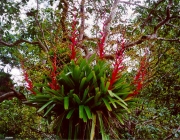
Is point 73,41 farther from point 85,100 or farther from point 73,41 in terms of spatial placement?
point 85,100

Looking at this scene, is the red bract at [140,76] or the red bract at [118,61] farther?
the red bract at [140,76]

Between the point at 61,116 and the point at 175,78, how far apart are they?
2.05m

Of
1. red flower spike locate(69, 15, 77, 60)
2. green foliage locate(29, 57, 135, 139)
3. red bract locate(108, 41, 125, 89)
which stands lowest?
green foliage locate(29, 57, 135, 139)

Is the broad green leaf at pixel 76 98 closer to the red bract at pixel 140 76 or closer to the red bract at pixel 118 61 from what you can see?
the red bract at pixel 118 61

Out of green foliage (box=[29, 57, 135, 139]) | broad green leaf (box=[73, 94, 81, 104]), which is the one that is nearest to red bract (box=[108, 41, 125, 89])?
green foliage (box=[29, 57, 135, 139])

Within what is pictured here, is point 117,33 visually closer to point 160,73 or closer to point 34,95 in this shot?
point 34,95

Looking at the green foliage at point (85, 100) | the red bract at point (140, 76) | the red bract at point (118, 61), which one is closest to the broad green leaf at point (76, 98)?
the green foliage at point (85, 100)

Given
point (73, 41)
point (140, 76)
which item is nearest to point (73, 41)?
point (73, 41)

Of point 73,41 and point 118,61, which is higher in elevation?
point 73,41

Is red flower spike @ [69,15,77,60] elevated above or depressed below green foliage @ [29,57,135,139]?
above

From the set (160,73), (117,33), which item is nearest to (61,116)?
(117,33)

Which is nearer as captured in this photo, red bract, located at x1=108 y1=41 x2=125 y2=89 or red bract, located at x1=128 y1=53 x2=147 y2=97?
red bract, located at x1=108 y1=41 x2=125 y2=89

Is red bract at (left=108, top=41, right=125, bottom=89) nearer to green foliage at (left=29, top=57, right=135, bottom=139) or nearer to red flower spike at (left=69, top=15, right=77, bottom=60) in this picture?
green foliage at (left=29, top=57, right=135, bottom=139)

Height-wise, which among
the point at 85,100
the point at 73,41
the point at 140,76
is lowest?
the point at 85,100
